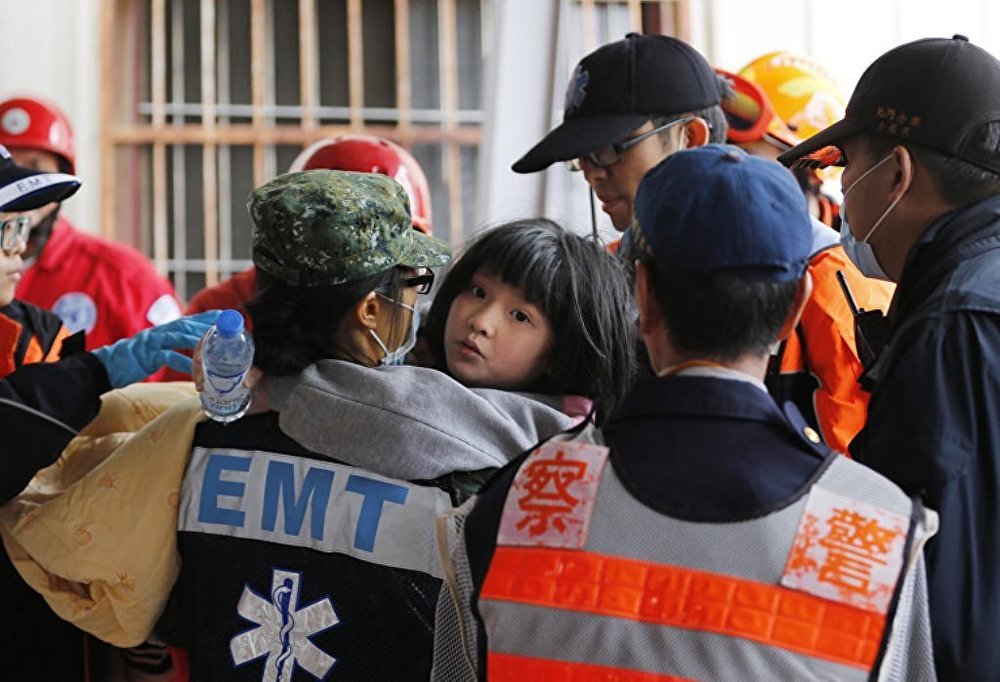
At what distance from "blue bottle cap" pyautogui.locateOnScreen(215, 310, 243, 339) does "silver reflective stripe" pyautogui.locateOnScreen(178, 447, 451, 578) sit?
20cm

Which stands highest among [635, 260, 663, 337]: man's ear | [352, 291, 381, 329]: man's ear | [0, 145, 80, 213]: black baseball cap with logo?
[0, 145, 80, 213]: black baseball cap with logo

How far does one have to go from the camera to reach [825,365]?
7.60 ft

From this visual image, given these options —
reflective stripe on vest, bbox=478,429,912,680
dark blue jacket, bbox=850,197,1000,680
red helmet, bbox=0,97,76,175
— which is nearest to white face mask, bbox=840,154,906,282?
dark blue jacket, bbox=850,197,1000,680

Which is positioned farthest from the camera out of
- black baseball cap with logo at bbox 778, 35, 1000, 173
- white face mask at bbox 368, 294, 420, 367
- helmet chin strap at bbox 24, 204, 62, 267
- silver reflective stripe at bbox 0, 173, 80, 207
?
helmet chin strap at bbox 24, 204, 62, 267

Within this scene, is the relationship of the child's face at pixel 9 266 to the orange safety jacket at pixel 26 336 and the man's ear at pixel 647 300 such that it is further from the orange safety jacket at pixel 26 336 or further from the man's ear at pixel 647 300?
the man's ear at pixel 647 300

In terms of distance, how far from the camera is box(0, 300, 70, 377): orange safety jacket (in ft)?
8.25

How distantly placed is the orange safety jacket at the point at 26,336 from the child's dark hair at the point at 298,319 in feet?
2.45

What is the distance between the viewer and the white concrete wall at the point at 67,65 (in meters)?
7.61

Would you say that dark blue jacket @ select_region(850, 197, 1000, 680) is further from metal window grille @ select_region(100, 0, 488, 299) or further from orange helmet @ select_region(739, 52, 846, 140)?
metal window grille @ select_region(100, 0, 488, 299)

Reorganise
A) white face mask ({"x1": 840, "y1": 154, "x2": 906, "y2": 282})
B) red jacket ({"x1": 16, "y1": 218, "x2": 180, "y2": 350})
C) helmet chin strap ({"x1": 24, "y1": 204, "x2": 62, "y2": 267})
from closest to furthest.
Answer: white face mask ({"x1": 840, "y1": 154, "x2": 906, "y2": 282})
helmet chin strap ({"x1": 24, "y1": 204, "x2": 62, "y2": 267})
red jacket ({"x1": 16, "y1": 218, "x2": 180, "y2": 350})

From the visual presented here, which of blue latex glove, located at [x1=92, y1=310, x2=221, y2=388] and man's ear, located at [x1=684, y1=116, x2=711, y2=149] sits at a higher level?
man's ear, located at [x1=684, y1=116, x2=711, y2=149]

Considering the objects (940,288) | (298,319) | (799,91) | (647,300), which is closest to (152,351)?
(298,319)

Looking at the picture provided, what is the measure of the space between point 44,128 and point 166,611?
2.83 meters

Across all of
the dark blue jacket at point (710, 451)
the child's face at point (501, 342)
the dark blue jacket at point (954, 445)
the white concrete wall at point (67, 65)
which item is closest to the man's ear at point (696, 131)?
the child's face at point (501, 342)
